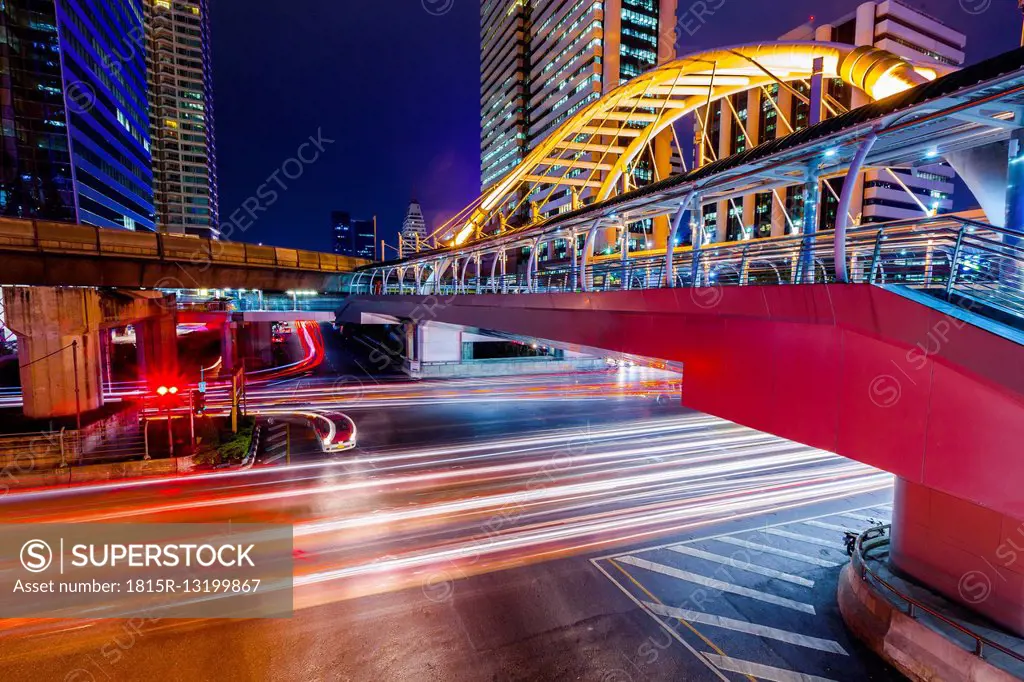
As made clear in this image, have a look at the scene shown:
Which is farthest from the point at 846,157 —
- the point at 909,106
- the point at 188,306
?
the point at 188,306

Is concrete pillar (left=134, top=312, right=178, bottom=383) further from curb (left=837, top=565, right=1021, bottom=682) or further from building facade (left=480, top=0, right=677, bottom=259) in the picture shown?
building facade (left=480, top=0, right=677, bottom=259)

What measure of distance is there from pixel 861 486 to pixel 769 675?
1008 centimetres

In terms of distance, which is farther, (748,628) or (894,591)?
(748,628)

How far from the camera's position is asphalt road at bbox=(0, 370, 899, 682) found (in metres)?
7.42

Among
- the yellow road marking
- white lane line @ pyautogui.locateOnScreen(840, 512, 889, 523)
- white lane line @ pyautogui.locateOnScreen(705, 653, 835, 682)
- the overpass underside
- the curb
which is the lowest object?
white lane line @ pyautogui.locateOnScreen(705, 653, 835, 682)

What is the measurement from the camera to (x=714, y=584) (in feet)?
31.2

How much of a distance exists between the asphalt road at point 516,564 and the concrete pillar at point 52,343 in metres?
7.98

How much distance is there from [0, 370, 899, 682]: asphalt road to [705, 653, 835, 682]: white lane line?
0.16 ft

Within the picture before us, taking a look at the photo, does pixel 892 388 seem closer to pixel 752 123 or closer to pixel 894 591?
pixel 894 591

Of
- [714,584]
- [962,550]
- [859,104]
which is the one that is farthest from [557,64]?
[962,550]

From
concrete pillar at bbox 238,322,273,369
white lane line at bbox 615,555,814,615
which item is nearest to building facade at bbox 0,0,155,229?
concrete pillar at bbox 238,322,273,369

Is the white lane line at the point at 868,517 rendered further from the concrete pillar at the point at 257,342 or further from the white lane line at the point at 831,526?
the concrete pillar at the point at 257,342

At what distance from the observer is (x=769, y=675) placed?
7242mm

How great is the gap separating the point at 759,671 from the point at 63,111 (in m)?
78.8
